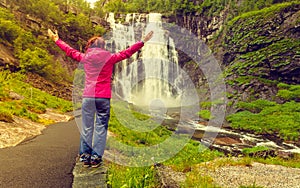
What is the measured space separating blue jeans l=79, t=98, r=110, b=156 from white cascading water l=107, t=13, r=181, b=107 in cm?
4641

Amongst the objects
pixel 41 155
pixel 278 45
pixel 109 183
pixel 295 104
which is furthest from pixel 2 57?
pixel 278 45

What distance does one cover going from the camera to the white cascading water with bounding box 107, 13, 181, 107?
53.7m

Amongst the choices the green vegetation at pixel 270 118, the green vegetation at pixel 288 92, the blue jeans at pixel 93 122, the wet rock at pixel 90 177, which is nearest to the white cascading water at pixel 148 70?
the green vegetation at pixel 270 118

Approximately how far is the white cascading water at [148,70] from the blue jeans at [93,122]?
1827 inches

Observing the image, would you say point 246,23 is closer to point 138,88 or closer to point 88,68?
point 138,88

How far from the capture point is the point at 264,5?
5766 cm

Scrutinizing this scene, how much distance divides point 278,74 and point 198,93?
15.8 meters

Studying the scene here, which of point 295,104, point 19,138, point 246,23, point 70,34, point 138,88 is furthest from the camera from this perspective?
point 70,34

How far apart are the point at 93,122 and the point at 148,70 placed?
5157cm

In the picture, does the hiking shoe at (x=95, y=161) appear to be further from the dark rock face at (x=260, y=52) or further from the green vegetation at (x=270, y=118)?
the dark rock face at (x=260, y=52)

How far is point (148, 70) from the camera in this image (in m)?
56.0

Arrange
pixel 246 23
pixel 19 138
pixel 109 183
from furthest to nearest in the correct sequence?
1. pixel 246 23
2. pixel 19 138
3. pixel 109 183

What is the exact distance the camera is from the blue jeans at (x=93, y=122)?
455 cm

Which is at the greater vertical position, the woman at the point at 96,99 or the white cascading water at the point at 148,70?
the white cascading water at the point at 148,70
